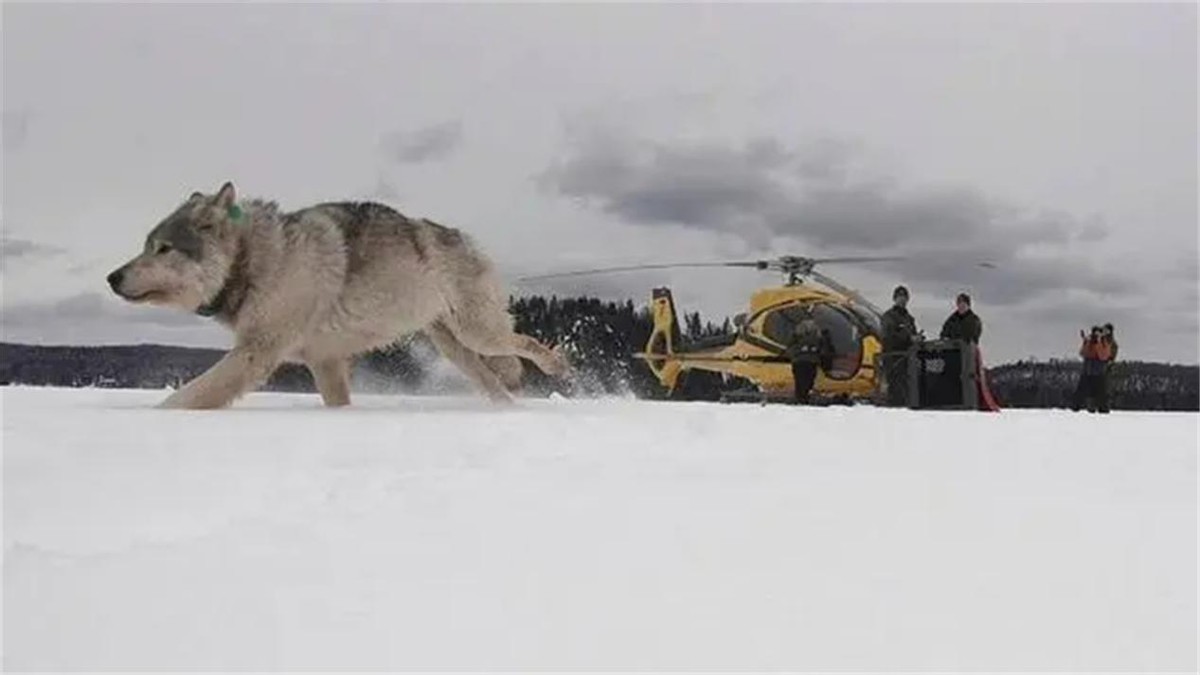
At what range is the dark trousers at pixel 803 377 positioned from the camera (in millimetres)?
14000

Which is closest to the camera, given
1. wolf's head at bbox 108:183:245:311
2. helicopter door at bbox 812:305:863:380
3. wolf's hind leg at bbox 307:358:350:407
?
wolf's head at bbox 108:183:245:311

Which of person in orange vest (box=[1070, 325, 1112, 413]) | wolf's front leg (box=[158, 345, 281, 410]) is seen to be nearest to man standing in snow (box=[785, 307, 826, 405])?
person in orange vest (box=[1070, 325, 1112, 413])

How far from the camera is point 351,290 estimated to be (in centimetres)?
723

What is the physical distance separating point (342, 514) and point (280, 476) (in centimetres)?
70

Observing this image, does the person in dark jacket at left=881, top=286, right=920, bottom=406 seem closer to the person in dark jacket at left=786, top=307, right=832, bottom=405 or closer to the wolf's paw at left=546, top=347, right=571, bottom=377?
the person in dark jacket at left=786, top=307, right=832, bottom=405

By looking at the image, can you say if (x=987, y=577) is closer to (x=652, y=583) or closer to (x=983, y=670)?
(x=983, y=670)

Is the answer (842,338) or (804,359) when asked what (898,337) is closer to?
(804,359)

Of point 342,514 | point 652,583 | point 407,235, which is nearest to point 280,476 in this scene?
point 342,514

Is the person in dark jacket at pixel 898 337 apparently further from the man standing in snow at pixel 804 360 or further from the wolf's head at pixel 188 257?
the wolf's head at pixel 188 257

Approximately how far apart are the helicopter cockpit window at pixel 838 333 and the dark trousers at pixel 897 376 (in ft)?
11.3

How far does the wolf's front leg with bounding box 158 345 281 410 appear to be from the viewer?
6.50 metres

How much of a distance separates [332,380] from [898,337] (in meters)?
6.86

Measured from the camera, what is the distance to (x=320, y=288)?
7.04m

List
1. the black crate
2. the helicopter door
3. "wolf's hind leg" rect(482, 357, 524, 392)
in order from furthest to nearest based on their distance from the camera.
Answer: the helicopter door → the black crate → "wolf's hind leg" rect(482, 357, 524, 392)
